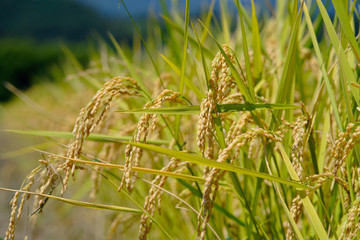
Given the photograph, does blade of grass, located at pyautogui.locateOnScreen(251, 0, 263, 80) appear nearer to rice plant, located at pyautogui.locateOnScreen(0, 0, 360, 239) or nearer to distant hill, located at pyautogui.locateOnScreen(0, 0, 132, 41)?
rice plant, located at pyautogui.locateOnScreen(0, 0, 360, 239)

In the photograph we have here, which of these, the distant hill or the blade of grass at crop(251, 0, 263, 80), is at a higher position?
the distant hill

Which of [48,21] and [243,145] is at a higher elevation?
[48,21]

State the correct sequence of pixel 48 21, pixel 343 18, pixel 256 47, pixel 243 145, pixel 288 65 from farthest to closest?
1. pixel 48 21
2. pixel 256 47
3. pixel 243 145
4. pixel 288 65
5. pixel 343 18

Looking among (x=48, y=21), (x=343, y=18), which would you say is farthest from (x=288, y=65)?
(x=48, y=21)

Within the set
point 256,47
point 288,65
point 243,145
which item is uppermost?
point 256,47

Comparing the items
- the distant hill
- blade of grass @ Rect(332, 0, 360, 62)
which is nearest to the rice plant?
blade of grass @ Rect(332, 0, 360, 62)

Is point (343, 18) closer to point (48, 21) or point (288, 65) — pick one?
point (288, 65)

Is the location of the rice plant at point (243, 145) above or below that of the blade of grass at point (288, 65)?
below

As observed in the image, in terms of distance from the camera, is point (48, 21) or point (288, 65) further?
point (48, 21)

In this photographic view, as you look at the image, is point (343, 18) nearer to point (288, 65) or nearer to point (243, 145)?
point (288, 65)

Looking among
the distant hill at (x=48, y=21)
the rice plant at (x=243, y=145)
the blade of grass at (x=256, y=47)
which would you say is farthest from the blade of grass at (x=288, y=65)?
the distant hill at (x=48, y=21)

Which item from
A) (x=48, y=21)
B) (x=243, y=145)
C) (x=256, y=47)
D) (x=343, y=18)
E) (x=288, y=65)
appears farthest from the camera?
(x=48, y=21)

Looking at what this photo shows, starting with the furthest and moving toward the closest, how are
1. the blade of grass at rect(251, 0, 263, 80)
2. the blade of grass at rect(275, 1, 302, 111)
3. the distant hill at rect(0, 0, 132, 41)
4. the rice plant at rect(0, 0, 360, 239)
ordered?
the distant hill at rect(0, 0, 132, 41) → the blade of grass at rect(251, 0, 263, 80) → the blade of grass at rect(275, 1, 302, 111) → the rice plant at rect(0, 0, 360, 239)

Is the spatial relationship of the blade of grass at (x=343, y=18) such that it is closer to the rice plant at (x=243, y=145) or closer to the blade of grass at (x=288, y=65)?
the rice plant at (x=243, y=145)
